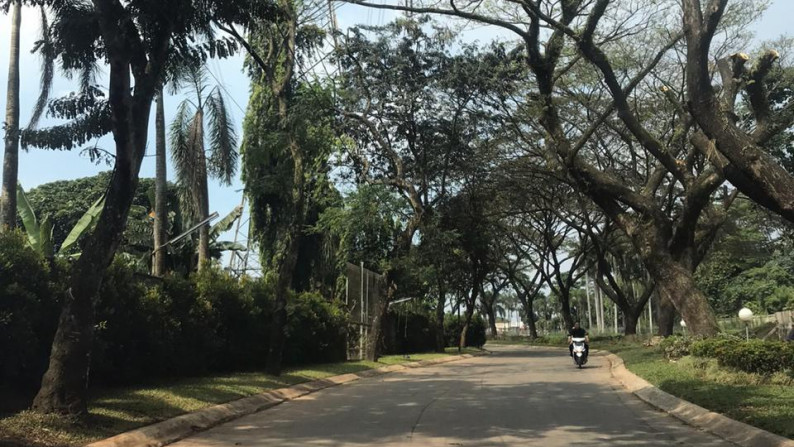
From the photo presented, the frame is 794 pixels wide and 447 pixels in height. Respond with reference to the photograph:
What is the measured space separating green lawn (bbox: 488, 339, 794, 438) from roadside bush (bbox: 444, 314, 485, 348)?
109 ft

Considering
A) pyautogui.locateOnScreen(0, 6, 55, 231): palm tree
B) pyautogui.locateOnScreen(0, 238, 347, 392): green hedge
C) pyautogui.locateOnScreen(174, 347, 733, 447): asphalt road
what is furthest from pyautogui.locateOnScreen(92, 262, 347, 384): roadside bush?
pyautogui.locateOnScreen(0, 6, 55, 231): palm tree

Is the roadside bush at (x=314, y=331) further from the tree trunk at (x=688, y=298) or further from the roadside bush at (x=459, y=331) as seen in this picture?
the roadside bush at (x=459, y=331)

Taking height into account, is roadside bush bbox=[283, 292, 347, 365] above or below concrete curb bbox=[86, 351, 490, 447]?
above

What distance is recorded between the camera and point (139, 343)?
12.6 meters

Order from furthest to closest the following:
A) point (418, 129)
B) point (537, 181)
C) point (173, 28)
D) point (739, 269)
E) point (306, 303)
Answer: point (739, 269) → point (537, 181) → point (418, 129) → point (306, 303) → point (173, 28)

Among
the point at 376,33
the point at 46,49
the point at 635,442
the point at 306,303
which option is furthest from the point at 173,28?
the point at 376,33

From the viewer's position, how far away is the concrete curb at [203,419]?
324 inches

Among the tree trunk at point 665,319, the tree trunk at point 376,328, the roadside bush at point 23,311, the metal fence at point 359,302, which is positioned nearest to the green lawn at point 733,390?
the roadside bush at point 23,311

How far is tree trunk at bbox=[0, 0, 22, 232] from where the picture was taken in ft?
54.3

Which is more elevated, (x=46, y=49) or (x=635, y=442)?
(x=46, y=49)

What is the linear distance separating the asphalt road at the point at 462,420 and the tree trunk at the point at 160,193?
787 centimetres

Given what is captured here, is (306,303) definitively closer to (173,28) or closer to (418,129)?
(418,129)

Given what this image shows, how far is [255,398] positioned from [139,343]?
8.01ft

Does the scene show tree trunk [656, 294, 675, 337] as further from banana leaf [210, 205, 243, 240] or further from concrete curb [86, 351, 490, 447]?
banana leaf [210, 205, 243, 240]
